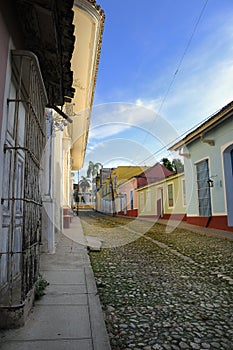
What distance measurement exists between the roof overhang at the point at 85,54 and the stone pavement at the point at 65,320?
11.7 feet

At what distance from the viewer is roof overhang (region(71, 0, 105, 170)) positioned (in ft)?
12.7

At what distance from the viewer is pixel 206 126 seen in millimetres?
9336

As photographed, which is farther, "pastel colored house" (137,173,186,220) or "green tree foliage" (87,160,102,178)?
"green tree foliage" (87,160,102,178)

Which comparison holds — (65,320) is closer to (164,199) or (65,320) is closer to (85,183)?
(164,199)

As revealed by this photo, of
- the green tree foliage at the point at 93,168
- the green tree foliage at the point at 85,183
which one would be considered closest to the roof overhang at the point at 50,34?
the green tree foliage at the point at 93,168

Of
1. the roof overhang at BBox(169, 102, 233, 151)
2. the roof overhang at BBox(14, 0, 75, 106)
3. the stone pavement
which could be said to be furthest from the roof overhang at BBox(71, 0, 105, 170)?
the roof overhang at BBox(169, 102, 233, 151)

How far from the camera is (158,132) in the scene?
456 inches

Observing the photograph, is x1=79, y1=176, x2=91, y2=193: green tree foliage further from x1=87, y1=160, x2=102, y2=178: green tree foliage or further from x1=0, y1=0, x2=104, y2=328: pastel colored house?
x1=0, y1=0, x2=104, y2=328: pastel colored house

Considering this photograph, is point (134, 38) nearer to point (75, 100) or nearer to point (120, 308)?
point (75, 100)

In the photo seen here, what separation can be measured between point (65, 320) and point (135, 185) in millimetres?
21120

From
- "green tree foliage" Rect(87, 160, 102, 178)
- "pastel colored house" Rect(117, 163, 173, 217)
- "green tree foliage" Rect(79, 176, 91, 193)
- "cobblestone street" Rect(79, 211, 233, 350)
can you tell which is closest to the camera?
"cobblestone street" Rect(79, 211, 233, 350)

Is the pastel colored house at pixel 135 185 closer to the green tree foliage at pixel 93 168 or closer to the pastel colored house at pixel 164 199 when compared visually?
the pastel colored house at pixel 164 199

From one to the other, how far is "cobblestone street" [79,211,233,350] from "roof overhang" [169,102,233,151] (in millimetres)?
4618

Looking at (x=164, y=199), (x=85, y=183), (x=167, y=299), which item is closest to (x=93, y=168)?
(x=85, y=183)
